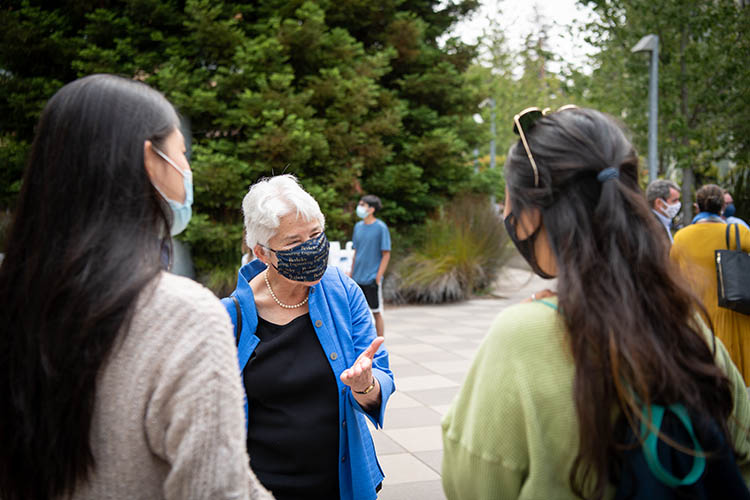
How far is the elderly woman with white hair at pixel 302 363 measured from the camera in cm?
240

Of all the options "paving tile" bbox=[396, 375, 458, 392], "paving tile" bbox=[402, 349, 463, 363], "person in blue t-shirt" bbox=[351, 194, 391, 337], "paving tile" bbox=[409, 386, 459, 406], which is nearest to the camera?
"paving tile" bbox=[409, 386, 459, 406]

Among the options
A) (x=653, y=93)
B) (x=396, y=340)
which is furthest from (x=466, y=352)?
(x=653, y=93)

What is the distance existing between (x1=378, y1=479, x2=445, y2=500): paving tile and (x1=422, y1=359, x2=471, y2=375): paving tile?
3309 mm

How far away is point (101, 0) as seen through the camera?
1212cm

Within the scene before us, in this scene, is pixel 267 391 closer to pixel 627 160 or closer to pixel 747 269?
pixel 627 160

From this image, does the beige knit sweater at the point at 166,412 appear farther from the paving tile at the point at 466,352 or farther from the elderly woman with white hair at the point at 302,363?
the paving tile at the point at 466,352

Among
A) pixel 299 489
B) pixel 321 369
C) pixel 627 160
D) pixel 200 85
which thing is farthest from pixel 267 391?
pixel 200 85

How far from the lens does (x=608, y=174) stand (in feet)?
4.61

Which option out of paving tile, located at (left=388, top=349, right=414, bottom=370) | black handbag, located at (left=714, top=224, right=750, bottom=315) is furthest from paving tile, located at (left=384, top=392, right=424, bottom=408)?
black handbag, located at (left=714, top=224, right=750, bottom=315)

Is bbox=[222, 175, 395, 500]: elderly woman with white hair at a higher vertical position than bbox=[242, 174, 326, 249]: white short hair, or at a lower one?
lower

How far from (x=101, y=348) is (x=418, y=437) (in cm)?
442

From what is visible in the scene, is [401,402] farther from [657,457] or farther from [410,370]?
[657,457]

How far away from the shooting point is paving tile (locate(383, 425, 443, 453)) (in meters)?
5.11

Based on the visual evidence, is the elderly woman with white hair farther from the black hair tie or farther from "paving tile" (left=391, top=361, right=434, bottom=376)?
"paving tile" (left=391, top=361, right=434, bottom=376)
